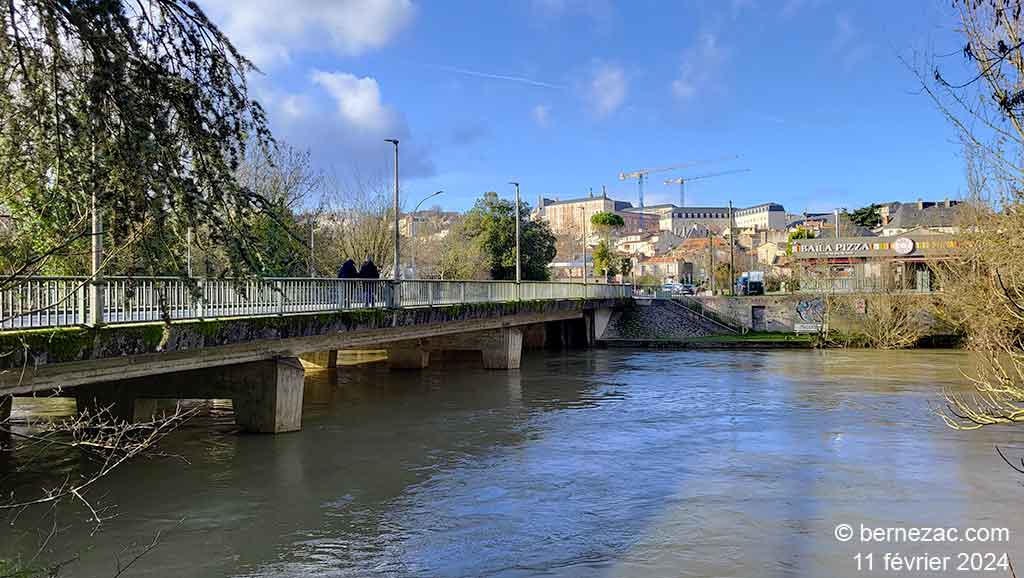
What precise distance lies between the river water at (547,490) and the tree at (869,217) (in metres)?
78.8

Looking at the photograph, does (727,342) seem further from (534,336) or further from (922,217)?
(922,217)

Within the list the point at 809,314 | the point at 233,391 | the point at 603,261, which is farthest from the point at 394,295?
the point at 603,261

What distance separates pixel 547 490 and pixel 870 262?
2082 inches

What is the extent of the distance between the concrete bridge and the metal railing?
34mm

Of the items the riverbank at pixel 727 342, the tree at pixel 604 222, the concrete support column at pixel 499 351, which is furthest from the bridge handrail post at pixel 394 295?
the tree at pixel 604 222

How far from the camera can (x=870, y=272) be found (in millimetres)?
60812

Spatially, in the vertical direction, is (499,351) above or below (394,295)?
below

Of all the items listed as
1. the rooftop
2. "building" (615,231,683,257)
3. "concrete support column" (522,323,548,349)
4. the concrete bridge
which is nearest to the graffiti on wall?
the rooftop

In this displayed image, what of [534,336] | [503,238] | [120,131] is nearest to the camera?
[120,131]

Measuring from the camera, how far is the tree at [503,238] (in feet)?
220

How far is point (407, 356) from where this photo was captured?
40.4 meters

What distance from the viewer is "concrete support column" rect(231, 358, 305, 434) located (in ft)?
69.0

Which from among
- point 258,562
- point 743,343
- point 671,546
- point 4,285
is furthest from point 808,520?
point 743,343

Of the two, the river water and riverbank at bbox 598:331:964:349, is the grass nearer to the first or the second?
riverbank at bbox 598:331:964:349
